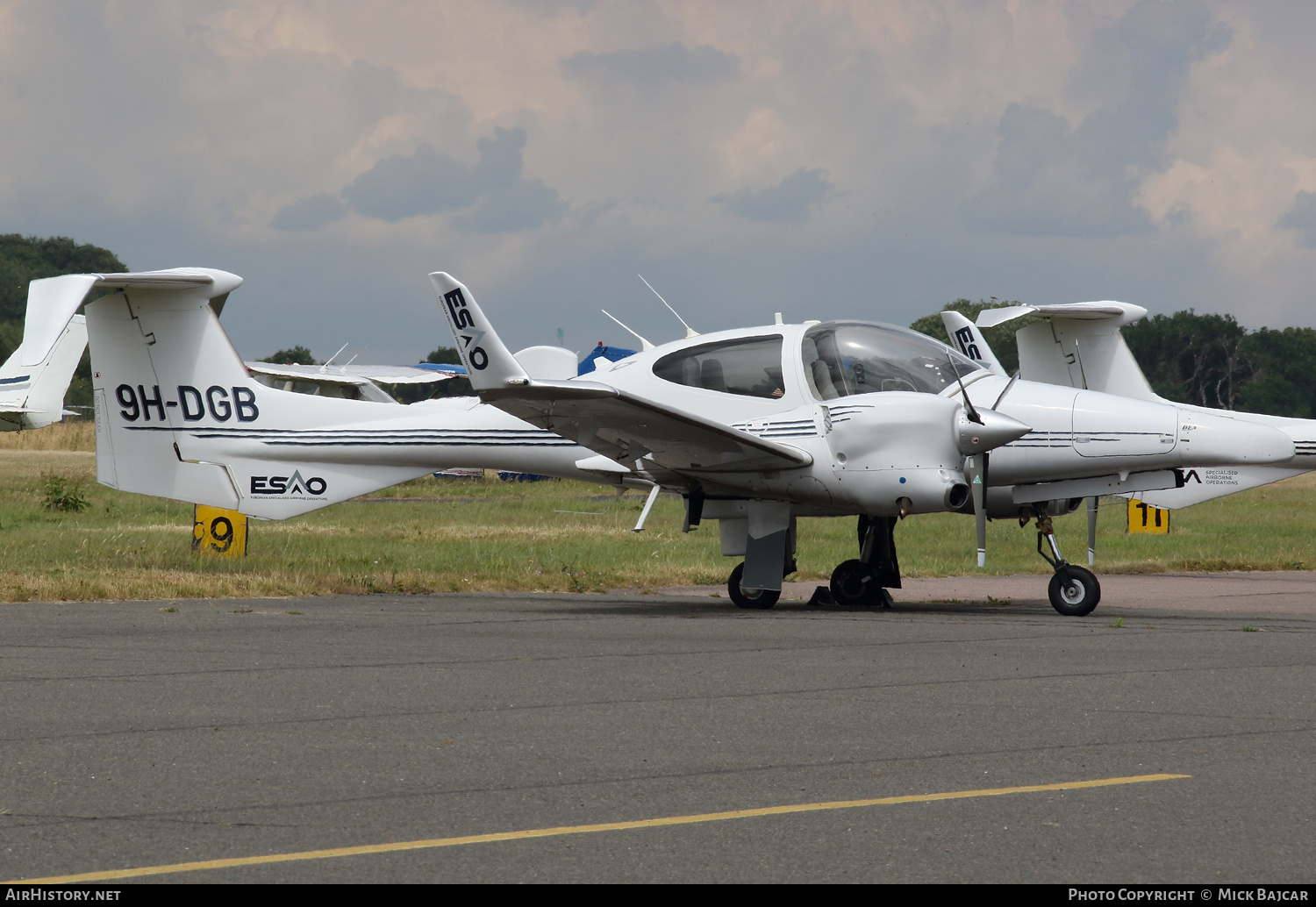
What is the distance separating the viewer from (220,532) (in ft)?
55.6

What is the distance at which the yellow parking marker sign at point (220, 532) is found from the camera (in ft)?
55.4

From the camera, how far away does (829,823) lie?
4520 millimetres

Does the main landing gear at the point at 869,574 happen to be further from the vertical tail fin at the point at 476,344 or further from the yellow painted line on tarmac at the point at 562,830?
the yellow painted line on tarmac at the point at 562,830

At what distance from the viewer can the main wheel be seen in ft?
42.3

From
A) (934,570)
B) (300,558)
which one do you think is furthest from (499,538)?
(934,570)

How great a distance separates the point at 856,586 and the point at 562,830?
362 inches

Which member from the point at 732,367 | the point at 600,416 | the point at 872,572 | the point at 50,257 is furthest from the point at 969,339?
the point at 50,257

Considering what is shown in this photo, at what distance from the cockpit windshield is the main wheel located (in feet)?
6.24

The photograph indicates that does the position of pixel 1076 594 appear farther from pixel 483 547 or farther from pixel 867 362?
pixel 483 547

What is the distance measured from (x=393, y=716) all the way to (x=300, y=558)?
408 inches

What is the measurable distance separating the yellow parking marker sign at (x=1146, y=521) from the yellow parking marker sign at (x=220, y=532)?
50.7 ft

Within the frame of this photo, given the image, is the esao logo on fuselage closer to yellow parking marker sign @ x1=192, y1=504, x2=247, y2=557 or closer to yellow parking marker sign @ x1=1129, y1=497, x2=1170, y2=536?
yellow parking marker sign @ x1=192, y1=504, x2=247, y2=557

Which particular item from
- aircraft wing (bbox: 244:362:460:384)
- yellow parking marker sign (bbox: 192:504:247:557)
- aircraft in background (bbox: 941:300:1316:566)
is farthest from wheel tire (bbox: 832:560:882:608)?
aircraft wing (bbox: 244:362:460:384)

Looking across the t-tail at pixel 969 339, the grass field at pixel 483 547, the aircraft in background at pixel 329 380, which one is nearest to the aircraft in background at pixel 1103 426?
the t-tail at pixel 969 339
